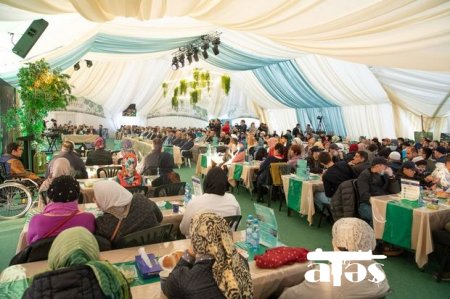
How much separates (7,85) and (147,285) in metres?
9.07

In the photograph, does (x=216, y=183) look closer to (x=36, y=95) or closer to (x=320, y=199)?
(x=320, y=199)

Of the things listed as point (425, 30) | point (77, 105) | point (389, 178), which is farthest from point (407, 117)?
point (77, 105)

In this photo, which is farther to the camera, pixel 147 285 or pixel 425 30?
pixel 425 30

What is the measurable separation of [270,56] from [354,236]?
382 inches

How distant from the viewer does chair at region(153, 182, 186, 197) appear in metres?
4.52

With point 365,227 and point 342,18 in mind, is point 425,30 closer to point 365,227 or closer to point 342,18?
point 342,18

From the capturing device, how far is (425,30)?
11.9 feet

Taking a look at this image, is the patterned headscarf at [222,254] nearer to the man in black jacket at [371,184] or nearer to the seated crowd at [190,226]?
the seated crowd at [190,226]

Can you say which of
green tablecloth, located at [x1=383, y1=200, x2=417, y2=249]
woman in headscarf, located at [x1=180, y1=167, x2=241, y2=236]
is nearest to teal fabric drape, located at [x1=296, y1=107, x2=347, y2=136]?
green tablecloth, located at [x1=383, y1=200, x2=417, y2=249]

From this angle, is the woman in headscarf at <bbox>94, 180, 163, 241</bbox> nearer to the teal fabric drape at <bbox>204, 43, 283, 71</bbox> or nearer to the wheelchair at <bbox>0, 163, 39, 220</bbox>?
the wheelchair at <bbox>0, 163, 39, 220</bbox>

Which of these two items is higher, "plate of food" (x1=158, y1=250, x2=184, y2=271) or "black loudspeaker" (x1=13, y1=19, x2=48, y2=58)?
"black loudspeaker" (x1=13, y1=19, x2=48, y2=58)

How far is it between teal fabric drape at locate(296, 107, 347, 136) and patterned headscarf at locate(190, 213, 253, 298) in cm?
1390

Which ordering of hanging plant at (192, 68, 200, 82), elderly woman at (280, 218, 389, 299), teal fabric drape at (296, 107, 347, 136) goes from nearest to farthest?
A: elderly woman at (280, 218, 389, 299) → hanging plant at (192, 68, 200, 82) → teal fabric drape at (296, 107, 347, 136)

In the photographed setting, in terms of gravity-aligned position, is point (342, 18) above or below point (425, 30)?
above
